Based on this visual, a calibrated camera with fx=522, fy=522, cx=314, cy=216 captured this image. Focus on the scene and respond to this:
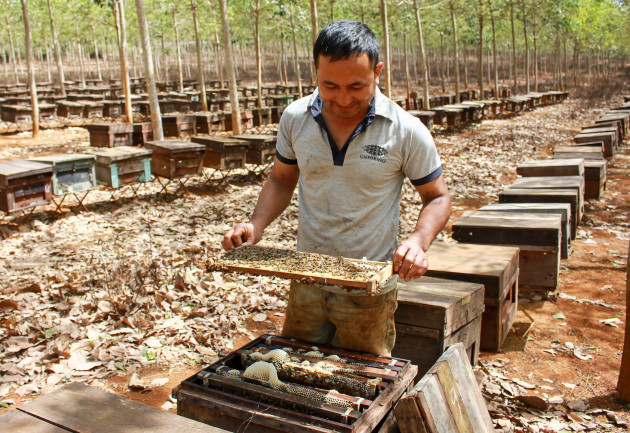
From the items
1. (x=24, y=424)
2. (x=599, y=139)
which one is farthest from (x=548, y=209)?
(x=599, y=139)

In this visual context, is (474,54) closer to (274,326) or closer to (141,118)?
(141,118)

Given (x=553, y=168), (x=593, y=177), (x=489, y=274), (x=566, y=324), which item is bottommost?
(x=566, y=324)

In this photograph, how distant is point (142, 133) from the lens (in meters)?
14.6

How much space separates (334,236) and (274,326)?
3.50 meters

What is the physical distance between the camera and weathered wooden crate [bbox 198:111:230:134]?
17.7 m

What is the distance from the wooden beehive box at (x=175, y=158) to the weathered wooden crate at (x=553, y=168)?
6.63 metres

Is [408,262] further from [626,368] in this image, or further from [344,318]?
[626,368]

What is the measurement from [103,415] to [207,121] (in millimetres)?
16554

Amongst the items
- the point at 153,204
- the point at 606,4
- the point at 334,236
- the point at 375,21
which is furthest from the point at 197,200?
the point at 606,4

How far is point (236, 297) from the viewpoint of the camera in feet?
22.2

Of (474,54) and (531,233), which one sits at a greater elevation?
(474,54)

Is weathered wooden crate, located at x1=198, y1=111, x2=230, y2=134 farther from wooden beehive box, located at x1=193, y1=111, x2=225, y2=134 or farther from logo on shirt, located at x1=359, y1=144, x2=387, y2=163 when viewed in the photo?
logo on shirt, located at x1=359, y1=144, x2=387, y2=163


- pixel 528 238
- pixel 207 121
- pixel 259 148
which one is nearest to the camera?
pixel 528 238

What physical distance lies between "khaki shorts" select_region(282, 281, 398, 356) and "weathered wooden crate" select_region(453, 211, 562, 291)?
3.92 m
